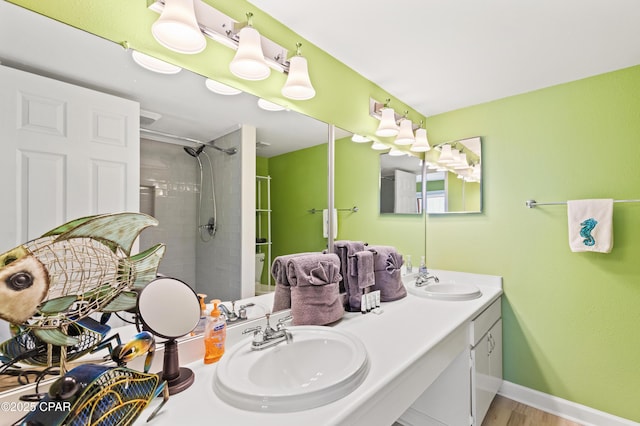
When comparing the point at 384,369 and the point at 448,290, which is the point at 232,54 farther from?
the point at 448,290

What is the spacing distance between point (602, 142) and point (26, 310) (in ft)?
8.94

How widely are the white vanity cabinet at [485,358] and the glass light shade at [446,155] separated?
1149 mm

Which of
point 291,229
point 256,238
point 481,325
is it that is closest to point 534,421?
point 481,325

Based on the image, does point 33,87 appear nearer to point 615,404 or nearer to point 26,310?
point 26,310

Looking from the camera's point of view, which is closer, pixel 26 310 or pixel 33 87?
pixel 26 310

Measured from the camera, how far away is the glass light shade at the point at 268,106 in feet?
4.39

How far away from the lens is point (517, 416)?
1.89m

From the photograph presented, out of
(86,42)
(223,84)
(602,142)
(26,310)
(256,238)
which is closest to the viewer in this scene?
(26,310)

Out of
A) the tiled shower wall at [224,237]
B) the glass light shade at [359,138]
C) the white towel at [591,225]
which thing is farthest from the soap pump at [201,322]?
the white towel at [591,225]

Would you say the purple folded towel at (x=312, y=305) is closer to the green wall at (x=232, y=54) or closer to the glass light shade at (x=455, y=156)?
the green wall at (x=232, y=54)

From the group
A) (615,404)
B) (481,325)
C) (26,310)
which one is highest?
(26,310)

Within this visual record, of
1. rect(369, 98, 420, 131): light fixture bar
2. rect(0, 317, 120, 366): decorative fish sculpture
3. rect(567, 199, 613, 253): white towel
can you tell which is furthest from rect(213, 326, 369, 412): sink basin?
rect(567, 199, 613, 253): white towel

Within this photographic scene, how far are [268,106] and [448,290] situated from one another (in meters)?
1.76

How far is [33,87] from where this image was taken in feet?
2.53
